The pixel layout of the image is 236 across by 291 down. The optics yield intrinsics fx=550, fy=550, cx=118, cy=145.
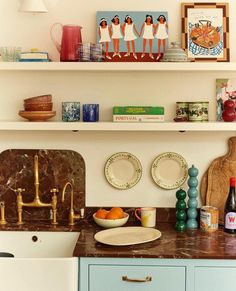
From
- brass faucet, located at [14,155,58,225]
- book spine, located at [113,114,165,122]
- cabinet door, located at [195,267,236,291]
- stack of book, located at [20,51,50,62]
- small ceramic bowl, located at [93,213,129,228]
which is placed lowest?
cabinet door, located at [195,267,236,291]

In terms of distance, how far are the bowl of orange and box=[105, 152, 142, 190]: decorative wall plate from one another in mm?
180

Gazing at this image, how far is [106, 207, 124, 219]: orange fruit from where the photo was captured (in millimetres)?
3027

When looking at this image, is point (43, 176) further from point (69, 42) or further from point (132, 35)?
point (132, 35)

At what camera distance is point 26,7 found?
2.96 meters

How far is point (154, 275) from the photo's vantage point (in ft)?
8.66

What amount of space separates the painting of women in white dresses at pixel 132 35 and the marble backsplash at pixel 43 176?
2.12 feet

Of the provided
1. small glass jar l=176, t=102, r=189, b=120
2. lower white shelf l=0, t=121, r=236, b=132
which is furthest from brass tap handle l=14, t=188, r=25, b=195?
small glass jar l=176, t=102, r=189, b=120

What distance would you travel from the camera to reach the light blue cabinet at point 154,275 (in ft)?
8.62

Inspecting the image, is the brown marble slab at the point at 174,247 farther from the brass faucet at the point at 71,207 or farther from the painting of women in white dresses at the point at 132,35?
the painting of women in white dresses at the point at 132,35

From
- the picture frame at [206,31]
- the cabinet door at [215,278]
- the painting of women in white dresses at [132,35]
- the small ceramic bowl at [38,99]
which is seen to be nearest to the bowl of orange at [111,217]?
the cabinet door at [215,278]

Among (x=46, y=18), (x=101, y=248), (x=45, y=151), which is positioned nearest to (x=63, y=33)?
(x=46, y=18)

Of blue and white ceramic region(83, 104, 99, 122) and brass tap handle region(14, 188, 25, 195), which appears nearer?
blue and white ceramic region(83, 104, 99, 122)

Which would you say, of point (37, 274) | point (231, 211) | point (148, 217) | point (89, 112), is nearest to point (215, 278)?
point (231, 211)

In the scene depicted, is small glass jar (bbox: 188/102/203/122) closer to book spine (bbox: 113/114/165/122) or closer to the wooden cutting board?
book spine (bbox: 113/114/165/122)
